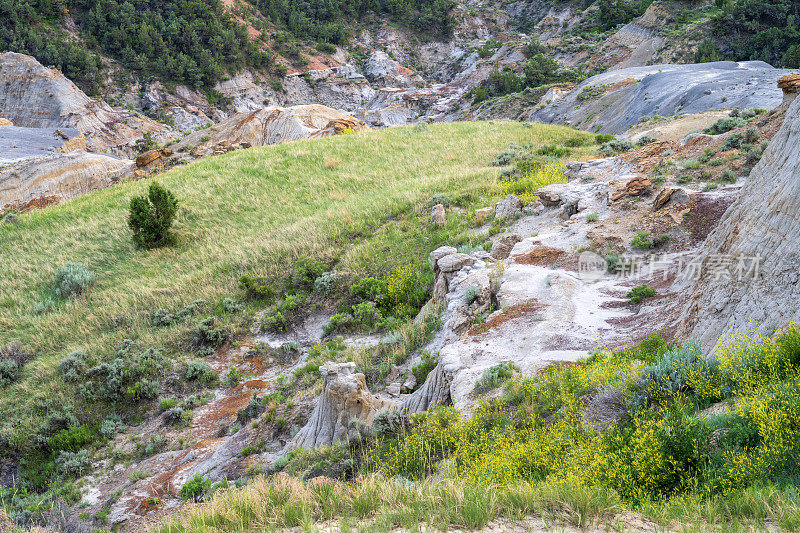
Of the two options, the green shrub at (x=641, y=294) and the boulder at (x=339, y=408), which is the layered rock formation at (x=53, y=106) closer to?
the boulder at (x=339, y=408)

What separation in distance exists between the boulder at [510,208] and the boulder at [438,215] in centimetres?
185

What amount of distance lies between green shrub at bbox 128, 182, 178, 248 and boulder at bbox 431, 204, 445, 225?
10.1 m

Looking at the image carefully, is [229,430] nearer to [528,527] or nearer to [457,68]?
[528,527]

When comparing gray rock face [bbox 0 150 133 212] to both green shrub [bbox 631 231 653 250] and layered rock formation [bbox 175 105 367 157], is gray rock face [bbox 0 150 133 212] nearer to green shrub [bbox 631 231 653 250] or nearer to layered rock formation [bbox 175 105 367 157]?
layered rock formation [bbox 175 105 367 157]

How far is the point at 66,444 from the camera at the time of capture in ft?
33.1

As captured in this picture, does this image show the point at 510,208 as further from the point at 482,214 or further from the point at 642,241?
the point at 642,241

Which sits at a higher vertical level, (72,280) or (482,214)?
(482,214)

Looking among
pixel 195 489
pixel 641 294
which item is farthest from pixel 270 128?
pixel 641 294

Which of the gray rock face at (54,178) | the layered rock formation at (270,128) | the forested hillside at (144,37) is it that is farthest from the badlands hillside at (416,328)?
the forested hillside at (144,37)

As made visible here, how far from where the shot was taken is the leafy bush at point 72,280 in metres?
15.0

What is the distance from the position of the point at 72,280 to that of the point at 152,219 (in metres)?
3.34

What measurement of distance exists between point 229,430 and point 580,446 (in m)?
7.93

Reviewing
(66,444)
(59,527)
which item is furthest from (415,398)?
(66,444)

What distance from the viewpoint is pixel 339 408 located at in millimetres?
7625
